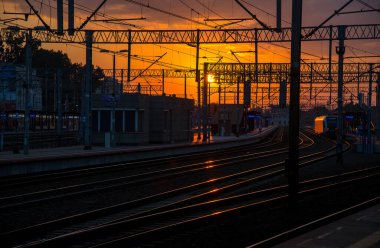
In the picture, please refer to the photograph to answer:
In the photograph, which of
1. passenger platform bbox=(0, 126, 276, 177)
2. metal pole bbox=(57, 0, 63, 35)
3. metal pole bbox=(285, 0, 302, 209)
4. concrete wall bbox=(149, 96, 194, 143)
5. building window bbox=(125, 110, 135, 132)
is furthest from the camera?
concrete wall bbox=(149, 96, 194, 143)

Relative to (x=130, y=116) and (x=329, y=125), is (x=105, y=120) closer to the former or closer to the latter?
(x=130, y=116)

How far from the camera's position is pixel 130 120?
46.3 m

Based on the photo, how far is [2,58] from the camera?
114m

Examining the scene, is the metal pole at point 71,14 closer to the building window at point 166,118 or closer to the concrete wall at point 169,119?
the concrete wall at point 169,119

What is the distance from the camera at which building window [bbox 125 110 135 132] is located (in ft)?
152

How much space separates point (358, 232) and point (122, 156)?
24.1m

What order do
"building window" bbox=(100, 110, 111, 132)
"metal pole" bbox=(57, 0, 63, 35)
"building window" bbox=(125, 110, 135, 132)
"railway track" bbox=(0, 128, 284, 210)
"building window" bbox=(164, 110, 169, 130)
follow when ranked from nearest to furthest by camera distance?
1. "railway track" bbox=(0, 128, 284, 210)
2. "metal pole" bbox=(57, 0, 63, 35)
3. "building window" bbox=(100, 110, 111, 132)
4. "building window" bbox=(125, 110, 135, 132)
5. "building window" bbox=(164, 110, 169, 130)

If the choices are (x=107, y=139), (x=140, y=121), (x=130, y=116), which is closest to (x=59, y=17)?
(x=107, y=139)

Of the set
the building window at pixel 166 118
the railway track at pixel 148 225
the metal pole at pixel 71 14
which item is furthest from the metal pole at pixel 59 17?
the building window at pixel 166 118

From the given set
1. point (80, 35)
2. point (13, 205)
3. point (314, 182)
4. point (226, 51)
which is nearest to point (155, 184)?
point (314, 182)

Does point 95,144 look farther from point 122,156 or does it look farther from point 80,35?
point 122,156

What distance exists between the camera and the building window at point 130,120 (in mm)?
46281

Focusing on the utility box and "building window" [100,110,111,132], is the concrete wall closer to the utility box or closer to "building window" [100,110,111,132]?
"building window" [100,110,111,132]

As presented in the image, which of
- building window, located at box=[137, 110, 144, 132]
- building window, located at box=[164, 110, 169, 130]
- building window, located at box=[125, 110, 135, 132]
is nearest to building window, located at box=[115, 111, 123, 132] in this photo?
building window, located at box=[125, 110, 135, 132]
